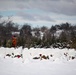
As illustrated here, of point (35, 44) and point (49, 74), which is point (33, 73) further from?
point (35, 44)

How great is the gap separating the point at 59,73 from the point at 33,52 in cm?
1237

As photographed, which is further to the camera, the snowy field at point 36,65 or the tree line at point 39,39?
the tree line at point 39,39

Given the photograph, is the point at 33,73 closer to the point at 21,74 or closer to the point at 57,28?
the point at 21,74

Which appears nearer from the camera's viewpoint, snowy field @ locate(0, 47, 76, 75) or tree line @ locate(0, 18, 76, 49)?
snowy field @ locate(0, 47, 76, 75)

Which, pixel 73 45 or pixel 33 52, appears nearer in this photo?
pixel 33 52

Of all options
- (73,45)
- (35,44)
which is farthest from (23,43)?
(73,45)

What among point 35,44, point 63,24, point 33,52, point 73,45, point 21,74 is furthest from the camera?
point 63,24

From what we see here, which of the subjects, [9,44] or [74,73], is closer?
[74,73]

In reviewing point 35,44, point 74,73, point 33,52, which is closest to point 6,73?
point 74,73

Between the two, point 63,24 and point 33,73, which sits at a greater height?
point 63,24

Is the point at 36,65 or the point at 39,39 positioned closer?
the point at 36,65

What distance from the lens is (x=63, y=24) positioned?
10094 centimetres

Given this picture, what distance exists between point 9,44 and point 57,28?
75.0m

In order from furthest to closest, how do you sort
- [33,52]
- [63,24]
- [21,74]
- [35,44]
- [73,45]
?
[63,24] → [35,44] → [73,45] → [33,52] → [21,74]
